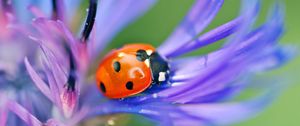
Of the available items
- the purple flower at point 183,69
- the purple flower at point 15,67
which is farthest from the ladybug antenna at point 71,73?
the purple flower at point 15,67

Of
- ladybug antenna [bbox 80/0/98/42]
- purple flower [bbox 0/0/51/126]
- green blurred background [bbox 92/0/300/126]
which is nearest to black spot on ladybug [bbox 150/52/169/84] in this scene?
ladybug antenna [bbox 80/0/98/42]

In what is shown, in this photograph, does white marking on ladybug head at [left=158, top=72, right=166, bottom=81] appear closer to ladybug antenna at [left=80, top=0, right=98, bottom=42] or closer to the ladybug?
the ladybug

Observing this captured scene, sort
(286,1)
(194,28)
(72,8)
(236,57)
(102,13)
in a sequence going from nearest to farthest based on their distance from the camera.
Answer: (236,57) → (194,28) → (102,13) → (72,8) → (286,1)

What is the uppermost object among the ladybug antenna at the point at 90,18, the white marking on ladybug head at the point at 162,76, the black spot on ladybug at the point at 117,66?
the ladybug antenna at the point at 90,18

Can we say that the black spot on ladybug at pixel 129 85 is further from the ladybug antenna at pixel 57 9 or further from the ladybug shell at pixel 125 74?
the ladybug antenna at pixel 57 9

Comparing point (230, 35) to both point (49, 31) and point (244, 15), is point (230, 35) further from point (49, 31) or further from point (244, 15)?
point (49, 31)

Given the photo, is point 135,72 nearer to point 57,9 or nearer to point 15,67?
point 57,9

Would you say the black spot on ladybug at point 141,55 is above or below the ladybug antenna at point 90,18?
below

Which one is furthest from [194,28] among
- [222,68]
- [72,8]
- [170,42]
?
[72,8]

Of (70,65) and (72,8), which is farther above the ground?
(72,8)
